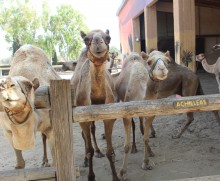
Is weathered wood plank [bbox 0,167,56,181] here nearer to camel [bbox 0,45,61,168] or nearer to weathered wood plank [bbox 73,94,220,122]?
weathered wood plank [bbox 73,94,220,122]

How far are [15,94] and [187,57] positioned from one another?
7.19 meters

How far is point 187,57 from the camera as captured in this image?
28.7ft

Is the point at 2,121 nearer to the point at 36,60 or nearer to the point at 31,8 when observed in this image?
the point at 36,60

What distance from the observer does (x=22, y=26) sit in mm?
38688

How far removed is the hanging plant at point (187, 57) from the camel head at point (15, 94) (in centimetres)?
693

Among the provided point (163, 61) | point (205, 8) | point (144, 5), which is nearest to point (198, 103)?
point (163, 61)

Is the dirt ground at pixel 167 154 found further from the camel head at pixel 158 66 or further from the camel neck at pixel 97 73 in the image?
the camel neck at pixel 97 73

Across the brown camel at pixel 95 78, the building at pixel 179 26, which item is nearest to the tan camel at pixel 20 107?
the brown camel at pixel 95 78

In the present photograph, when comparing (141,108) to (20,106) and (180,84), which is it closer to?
(20,106)

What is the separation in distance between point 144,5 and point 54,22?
2844 centimetres

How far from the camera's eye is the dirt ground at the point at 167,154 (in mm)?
4430

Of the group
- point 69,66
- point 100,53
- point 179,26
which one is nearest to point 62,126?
point 100,53

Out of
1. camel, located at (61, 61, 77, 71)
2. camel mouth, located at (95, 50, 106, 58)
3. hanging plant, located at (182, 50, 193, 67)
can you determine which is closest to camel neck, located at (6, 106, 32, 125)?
camel mouth, located at (95, 50, 106, 58)

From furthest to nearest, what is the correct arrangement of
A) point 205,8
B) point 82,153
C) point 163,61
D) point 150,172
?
point 205,8 < point 82,153 < point 150,172 < point 163,61
